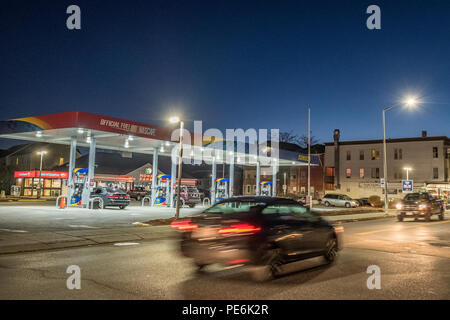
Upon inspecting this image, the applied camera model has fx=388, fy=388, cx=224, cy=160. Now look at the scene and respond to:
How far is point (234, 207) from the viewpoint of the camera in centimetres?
838

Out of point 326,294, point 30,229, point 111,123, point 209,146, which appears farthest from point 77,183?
point 326,294

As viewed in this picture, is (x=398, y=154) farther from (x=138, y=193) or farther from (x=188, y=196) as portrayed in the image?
(x=188, y=196)

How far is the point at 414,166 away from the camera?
186 feet

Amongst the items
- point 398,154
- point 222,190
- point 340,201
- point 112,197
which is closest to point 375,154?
point 398,154

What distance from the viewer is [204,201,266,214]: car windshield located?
7.89m

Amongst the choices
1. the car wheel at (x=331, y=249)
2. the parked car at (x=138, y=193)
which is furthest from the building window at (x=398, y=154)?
the car wheel at (x=331, y=249)

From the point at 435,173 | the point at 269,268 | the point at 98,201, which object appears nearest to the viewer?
the point at 269,268

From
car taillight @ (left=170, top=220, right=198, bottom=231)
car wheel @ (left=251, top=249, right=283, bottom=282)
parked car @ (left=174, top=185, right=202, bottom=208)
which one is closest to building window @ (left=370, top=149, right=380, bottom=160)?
parked car @ (left=174, top=185, right=202, bottom=208)

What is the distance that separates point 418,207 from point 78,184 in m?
22.9

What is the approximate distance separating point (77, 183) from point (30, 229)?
13885 mm

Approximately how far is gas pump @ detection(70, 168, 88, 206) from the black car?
21.5 metres

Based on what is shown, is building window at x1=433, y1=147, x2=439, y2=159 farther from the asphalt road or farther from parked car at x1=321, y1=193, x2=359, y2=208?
the asphalt road

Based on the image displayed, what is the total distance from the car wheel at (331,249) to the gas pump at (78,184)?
22096mm
